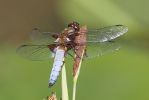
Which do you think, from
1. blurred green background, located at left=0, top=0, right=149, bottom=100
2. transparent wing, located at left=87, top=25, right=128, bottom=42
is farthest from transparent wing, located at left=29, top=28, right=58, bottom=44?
blurred green background, located at left=0, top=0, right=149, bottom=100

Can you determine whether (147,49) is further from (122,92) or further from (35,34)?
(35,34)

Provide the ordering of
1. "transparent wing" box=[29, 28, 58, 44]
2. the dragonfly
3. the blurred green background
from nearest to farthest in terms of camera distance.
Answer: the dragonfly < "transparent wing" box=[29, 28, 58, 44] < the blurred green background

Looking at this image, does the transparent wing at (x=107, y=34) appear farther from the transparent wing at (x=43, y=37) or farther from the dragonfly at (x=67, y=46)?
the transparent wing at (x=43, y=37)

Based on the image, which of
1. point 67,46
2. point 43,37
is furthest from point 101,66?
point 67,46

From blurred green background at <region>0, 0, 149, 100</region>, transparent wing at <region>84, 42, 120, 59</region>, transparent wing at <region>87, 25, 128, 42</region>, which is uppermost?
blurred green background at <region>0, 0, 149, 100</region>

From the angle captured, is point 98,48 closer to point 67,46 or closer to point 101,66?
point 67,46

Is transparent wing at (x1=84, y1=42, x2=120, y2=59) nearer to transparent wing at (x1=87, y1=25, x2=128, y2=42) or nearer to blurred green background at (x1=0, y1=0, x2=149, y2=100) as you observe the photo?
transparent wing at (x1=87, y1=25, x2=128, y2=42)

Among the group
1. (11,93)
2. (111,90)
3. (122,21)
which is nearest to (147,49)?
(122,21)

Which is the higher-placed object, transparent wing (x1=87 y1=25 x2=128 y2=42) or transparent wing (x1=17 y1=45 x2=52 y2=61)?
transparent wing (x1=87 y1=25 x2=128 y2=42)
